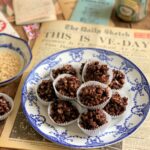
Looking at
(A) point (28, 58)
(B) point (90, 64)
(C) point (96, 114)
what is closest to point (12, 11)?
(A) point (28, 58)

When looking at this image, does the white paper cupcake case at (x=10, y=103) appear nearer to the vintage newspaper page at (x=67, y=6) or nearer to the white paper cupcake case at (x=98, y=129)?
the white paper cupcake case at (x=98, y=129)

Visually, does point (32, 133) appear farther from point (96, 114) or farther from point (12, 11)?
point (12, 11)

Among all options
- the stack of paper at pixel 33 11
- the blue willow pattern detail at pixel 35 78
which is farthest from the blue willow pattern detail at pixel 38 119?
the stack of paper at pixel 33 11

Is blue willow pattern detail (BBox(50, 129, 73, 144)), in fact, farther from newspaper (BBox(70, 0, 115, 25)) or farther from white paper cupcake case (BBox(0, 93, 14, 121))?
newspaper (BBox(70, 0, 115, 25))

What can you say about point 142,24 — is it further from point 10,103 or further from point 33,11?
point 10,103

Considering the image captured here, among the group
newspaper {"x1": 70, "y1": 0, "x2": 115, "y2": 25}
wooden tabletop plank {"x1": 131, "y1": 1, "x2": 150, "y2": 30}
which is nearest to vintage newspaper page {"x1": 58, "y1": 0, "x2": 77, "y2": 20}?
newspaper {"x1": 70, "y1": 0, "x2": 115, "y2": 25}

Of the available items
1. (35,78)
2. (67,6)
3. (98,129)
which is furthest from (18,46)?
(98,129)
